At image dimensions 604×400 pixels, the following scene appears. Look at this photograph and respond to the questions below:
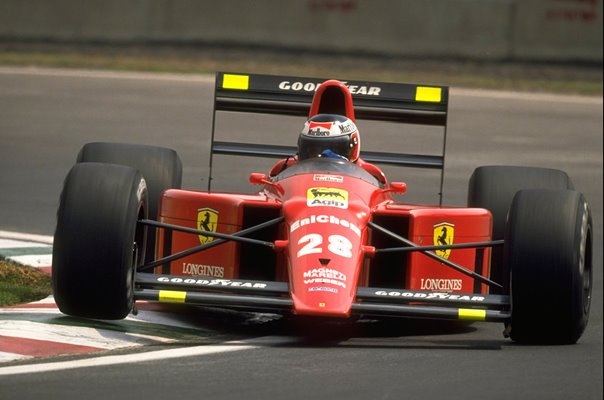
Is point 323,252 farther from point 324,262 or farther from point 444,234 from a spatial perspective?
point 444,234

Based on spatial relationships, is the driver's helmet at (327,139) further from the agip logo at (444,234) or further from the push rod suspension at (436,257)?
the push rod suspension at (436,257)

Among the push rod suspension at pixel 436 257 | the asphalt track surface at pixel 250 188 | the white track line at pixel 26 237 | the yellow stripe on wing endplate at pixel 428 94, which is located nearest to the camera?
the asphalt track surface at pixel 250 188

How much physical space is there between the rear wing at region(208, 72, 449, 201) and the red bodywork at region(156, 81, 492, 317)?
1.26m

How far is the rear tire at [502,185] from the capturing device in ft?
33.5

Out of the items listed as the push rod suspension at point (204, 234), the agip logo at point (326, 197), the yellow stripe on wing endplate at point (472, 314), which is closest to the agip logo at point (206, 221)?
the push rod suspension at point (204, 234)

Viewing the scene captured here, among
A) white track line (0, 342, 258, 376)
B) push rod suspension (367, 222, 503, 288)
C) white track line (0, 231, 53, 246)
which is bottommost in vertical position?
white track line (0, 342, 258, 376)

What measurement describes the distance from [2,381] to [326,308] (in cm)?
180

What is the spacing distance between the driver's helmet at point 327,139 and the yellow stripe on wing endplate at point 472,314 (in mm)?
1703

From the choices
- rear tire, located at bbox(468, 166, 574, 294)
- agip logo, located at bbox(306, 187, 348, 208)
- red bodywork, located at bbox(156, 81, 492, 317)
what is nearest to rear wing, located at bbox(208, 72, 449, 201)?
rear tire, located at bbox(468, 166, 574, 294)

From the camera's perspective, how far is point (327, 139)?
31.6 feet

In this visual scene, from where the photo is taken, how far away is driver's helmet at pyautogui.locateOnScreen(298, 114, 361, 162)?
379 inches

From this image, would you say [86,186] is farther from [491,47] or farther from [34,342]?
[491,47]

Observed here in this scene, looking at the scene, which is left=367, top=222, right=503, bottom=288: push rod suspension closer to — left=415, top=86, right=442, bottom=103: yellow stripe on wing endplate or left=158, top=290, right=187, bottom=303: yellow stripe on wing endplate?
left=158, top=290, right=187, bottom=303: yellow stripe on wing endplate

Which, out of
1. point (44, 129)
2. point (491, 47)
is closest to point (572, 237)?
point (44, 129)
